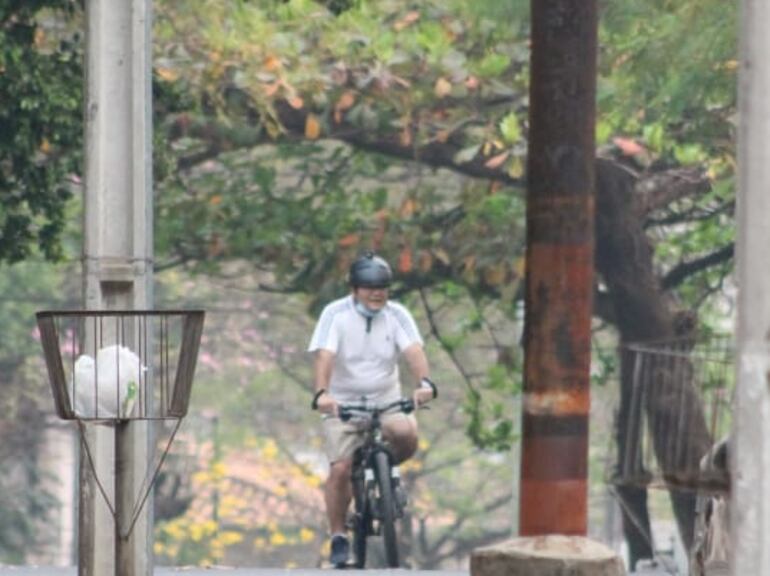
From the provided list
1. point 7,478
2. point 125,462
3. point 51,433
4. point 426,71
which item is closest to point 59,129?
point 426,71

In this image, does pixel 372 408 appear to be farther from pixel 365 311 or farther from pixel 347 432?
pixel 365 311

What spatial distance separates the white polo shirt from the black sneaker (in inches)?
26.8

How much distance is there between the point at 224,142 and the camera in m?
23.4

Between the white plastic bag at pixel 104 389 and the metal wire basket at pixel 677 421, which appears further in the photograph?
the white plastic bag at pixel 104 389

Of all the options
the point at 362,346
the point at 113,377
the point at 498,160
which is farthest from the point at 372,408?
the point at 498,160

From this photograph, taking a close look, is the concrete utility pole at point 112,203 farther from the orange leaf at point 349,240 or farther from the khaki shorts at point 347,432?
the orange leaf at point 349,240

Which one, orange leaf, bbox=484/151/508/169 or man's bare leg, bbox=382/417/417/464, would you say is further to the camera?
orange leaf, bbox=484/151/508/169

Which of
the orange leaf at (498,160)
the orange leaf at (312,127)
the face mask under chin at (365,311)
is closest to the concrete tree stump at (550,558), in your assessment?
the face mask under chin at (365,311)

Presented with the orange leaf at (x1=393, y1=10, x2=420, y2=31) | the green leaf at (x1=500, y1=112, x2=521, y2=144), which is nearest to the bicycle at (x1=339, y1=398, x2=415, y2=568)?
the green leaf at (x1=500, y1=112, x2=521, y2=144)

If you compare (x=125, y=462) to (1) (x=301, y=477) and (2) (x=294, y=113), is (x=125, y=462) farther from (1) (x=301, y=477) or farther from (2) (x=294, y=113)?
(1) (x=301, y=477)

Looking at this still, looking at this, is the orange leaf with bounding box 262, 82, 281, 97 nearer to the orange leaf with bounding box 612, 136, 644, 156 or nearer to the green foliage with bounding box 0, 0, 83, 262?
the orange leaf with bounding box 612, 136, 644, 156

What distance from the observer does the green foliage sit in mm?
17094

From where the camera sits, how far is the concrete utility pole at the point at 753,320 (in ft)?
21.1

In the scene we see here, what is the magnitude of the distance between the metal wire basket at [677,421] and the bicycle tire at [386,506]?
4817 mm
